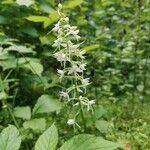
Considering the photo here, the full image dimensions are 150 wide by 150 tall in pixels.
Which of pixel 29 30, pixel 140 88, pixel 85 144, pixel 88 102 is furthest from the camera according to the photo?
pixel 140 88

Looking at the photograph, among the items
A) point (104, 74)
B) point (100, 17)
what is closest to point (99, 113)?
point (104, 74)

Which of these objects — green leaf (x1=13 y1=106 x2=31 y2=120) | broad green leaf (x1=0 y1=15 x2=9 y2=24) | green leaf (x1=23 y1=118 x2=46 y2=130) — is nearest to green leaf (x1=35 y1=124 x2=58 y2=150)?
green leaf (x1=23 y1=118 x2=46 y2=130)

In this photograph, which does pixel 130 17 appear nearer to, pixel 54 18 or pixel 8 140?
pixel 54 18

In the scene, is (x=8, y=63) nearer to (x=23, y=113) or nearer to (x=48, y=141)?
(x=23, y=113)

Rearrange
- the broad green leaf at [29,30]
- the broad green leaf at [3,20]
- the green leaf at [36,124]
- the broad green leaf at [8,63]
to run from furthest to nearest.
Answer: the broad green leaf at [29,30] → the broad green leaf at [3,20] → the broad green leaf at [8,63] → the green leaf at [36,124]

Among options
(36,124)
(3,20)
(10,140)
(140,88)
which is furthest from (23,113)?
(140,88)

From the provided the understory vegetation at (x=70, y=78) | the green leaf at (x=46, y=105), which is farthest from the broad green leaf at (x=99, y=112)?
the green leaf at (x=46, y=105)

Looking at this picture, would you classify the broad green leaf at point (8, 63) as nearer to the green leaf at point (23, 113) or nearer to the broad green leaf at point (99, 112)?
the green leaf at point (23, 113)

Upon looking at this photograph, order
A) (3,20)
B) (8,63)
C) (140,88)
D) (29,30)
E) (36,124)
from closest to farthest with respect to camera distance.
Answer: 1. (36,124)
2. (8,63)
3. (3,20)
4. (29,30)
5. (140,88)
